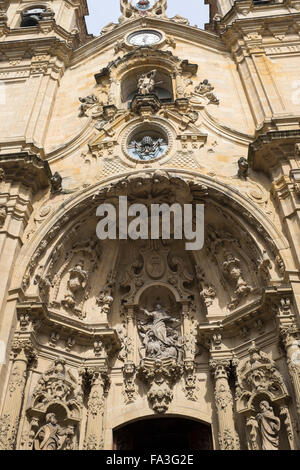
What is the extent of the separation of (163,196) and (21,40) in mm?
8844

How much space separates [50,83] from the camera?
14484 millimetres

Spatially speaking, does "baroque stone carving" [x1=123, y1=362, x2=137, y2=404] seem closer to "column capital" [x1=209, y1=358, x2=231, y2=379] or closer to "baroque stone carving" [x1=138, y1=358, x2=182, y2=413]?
"baroque stone carving" [x1=138, y1=358, x2=182, y2=413]

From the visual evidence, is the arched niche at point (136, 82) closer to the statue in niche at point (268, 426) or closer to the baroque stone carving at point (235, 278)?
the baroque stone carving at point (235, 278)

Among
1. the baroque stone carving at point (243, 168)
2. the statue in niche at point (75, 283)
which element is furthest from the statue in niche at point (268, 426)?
the baroque stone carving at point (243, 168)

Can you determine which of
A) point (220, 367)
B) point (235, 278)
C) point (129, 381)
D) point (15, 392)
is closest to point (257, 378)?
point (220, 367)

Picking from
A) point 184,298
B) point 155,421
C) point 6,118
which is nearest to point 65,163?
point 6,118

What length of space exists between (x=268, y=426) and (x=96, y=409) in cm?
334

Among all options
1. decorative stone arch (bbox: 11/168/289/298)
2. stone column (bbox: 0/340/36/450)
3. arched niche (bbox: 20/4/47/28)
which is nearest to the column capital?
decorative stone arch (bbox: 11/168/289/298)

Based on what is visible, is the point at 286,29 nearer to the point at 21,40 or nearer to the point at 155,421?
the point at 21,40

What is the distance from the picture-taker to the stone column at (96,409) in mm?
8531

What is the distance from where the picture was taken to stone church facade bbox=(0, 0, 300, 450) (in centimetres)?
842

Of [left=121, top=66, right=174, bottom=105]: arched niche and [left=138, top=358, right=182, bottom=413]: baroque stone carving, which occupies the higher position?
[left=121, top=66, right=174, bottom=105]: arched niche

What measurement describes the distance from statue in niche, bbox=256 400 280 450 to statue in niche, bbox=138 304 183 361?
250 cm

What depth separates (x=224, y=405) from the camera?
861cm
